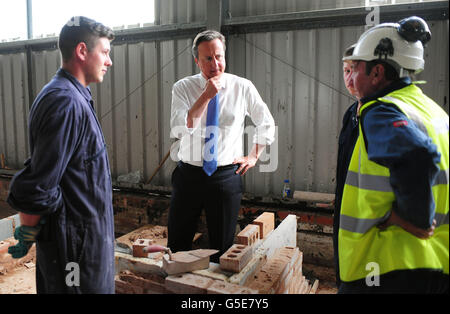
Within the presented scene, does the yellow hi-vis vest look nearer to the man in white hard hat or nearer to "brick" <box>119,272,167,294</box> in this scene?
the man in white hard hat

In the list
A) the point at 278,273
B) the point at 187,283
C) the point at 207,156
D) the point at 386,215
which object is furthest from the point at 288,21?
the point at 187,283

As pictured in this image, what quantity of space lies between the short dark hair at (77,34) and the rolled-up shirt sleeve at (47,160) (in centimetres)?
34

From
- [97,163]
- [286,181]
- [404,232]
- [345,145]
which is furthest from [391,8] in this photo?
[97,163]

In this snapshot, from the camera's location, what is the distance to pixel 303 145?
4.98 m

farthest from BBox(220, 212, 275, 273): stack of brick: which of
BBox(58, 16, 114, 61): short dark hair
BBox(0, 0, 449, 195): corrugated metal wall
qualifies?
BBox(0, 0, 449, 195): corrugated metal wall

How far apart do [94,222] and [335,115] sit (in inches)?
147

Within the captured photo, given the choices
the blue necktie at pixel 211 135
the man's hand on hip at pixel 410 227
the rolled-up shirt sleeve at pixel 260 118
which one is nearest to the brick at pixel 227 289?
the man's hand on hip at pixel 410 227

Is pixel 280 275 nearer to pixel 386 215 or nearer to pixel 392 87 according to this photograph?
pixel 386 215

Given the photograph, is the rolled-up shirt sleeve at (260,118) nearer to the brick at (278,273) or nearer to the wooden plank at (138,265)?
the brick at (278,273)

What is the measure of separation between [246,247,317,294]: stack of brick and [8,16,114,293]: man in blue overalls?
895 millimetres

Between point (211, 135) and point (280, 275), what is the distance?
4.39 feet

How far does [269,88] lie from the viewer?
5.07 m

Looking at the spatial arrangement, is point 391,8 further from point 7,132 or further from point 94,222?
point 7,132

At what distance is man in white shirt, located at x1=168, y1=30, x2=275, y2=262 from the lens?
303cm
